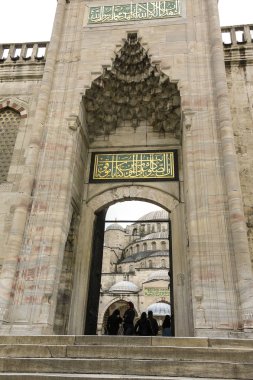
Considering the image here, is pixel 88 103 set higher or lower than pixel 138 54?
lower

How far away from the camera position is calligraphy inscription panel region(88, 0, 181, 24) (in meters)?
8.62

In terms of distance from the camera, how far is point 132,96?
8500 millimetres

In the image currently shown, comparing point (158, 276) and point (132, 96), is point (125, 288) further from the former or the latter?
point (132, 96)

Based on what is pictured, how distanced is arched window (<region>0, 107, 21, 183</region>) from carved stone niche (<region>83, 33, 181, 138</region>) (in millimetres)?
2171

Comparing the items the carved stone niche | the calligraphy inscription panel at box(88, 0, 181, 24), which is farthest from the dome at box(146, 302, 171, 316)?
the calligraphy inscription panel at box(88, 0, 181, 24)

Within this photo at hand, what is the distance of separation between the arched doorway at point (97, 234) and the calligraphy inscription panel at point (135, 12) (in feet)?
15.3

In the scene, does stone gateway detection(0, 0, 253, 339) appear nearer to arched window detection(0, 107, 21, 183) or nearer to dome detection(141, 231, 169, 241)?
arched window detection(0, 107, 21, 183)

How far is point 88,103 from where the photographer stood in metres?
8.13

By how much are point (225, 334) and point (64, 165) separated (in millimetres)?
4476

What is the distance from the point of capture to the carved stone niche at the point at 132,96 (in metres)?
8.01

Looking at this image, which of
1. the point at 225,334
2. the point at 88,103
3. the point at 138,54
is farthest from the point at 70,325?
the point at 138,54

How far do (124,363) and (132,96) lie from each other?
6.77m

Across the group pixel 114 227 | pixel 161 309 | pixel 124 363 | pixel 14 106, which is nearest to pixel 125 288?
pixel 161 309

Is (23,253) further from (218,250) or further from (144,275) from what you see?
(144,275)
